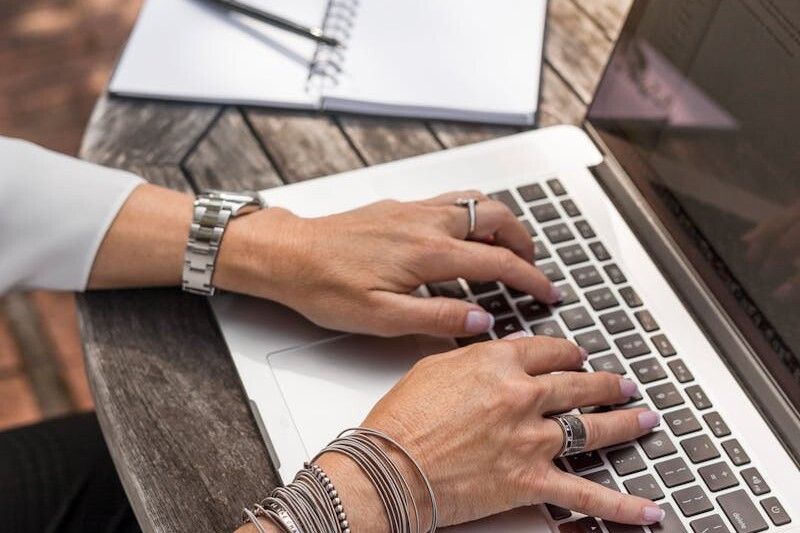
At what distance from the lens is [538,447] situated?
703 millimetres

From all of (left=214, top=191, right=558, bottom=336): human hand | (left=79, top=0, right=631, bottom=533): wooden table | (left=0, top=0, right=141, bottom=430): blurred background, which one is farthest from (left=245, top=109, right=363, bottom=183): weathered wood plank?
(left=0, top=0, right=141, bottom=430): blurred background

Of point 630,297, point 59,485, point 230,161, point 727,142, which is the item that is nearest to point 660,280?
point 630,297

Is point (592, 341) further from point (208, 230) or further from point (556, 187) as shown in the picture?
point (208, 230)

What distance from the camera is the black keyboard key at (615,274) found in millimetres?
844

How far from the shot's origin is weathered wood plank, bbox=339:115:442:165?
954 millimetres

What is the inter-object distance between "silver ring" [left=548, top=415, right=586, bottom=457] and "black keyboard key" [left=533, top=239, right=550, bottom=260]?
195mm

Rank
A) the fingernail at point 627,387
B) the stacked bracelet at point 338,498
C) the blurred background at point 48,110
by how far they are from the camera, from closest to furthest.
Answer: the stacked bracelet at point 338,498 → the fingernail at point 627,387 → the blurred background at point 48,110

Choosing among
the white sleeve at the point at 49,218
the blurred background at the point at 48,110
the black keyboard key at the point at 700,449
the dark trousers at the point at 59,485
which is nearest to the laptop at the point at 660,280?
the black keyboard key at the point at 700,449

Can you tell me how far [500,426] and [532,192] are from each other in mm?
286

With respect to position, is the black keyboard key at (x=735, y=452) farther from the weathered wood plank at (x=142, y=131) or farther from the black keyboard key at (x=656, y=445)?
the weathered wood plank at (x=142, y=131)

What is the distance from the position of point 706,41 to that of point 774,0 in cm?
8

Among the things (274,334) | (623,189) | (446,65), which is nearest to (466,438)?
(274,334)

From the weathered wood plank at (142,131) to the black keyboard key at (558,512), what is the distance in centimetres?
53

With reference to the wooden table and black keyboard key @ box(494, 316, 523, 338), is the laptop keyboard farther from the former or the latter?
the wooden table
